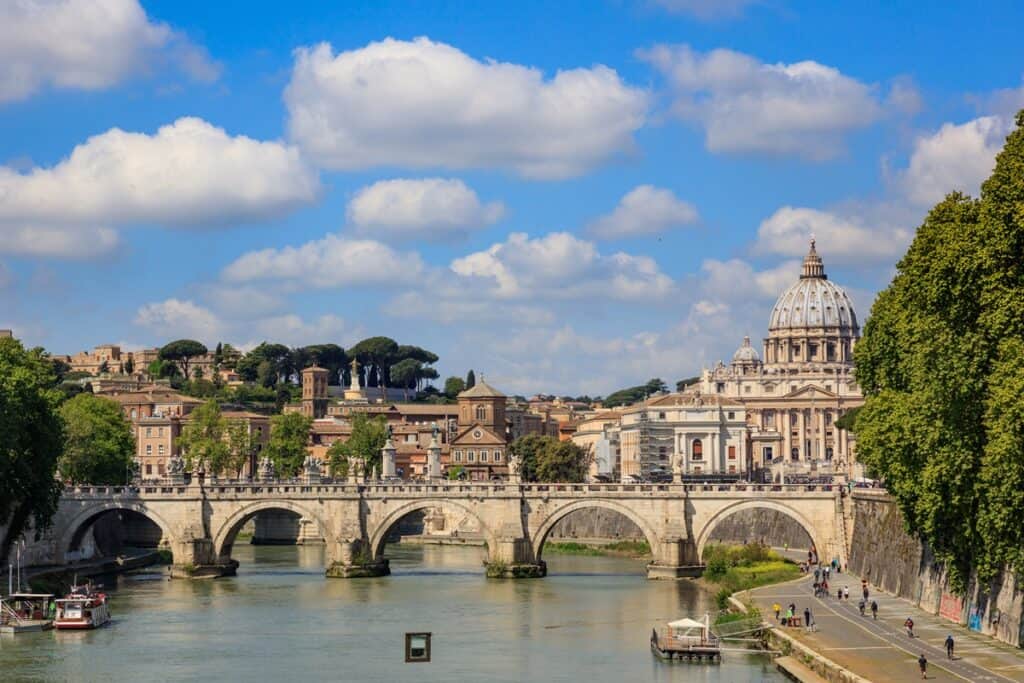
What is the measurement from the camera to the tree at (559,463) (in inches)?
5027

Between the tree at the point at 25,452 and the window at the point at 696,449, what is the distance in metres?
88.0

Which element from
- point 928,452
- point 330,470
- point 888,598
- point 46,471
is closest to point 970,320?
point 928,452

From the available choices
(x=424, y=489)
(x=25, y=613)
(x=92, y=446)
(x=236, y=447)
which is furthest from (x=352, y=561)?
(x=236, y=447)

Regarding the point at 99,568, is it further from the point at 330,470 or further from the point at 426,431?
the point at 426,431

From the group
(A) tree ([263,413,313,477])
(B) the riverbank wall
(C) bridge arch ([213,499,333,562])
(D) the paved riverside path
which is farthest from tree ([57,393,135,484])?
(D) the paved riverside path

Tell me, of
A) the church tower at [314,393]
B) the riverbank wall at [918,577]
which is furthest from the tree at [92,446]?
the church tower at [314,393]

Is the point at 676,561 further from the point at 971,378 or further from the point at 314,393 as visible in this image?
the point at 314,393

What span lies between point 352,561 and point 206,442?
134 ft

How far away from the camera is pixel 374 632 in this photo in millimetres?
58188

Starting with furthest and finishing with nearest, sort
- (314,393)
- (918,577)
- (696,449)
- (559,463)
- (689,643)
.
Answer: (314,393) → (696,449) → (559,463) → (918,577) → (689,643)

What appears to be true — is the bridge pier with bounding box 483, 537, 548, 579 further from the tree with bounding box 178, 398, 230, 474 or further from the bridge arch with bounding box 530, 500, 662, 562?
the tree with bounding box 178, 398, 230, 474

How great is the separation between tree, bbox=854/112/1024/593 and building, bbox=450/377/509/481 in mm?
90738

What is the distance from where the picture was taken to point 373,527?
3063 inches

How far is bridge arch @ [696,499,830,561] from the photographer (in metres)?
74.0
